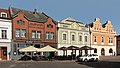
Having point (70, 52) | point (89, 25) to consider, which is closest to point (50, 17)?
point (70, 52)

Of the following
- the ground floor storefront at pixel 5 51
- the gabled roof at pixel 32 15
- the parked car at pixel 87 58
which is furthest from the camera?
the gabled roof at pixel 32 15

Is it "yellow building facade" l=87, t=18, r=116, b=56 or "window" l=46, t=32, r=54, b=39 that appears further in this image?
"yellow building facade" l=87, t=18, r=116, b=56

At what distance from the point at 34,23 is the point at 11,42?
685cm

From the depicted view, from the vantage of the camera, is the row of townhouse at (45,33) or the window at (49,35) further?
the window at (49,35)

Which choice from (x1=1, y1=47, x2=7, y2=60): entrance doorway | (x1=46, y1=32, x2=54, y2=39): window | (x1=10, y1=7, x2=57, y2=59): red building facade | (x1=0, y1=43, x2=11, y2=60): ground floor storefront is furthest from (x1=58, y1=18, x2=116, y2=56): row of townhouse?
(x1=1, y1=47, x2=7, y2=60): entrance doorway

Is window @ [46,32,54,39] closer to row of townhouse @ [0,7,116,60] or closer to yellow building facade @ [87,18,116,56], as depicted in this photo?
row of townhouse @ [0,7,116,60]

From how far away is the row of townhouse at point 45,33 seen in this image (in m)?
48.5

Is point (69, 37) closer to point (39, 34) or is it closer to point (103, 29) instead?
point (39, 34)

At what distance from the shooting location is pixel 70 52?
60.4m

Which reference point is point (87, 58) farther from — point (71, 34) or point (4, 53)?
point (4, 53)

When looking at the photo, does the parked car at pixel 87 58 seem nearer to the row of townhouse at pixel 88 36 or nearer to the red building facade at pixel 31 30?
the row of townhouse at pixel 88 36

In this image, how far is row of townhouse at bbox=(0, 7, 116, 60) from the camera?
48469mm

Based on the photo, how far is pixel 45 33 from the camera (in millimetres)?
54625

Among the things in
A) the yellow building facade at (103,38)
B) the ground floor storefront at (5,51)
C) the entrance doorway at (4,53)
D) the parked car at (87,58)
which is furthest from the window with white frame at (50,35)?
the yellow building facade at (103,38)
